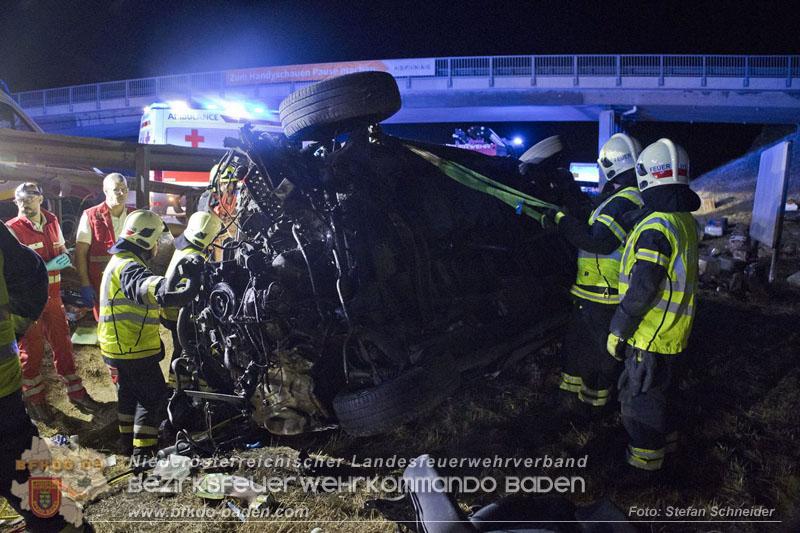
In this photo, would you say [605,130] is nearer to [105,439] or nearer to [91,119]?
[105,439]

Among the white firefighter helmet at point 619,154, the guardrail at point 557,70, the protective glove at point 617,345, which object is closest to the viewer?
the protective glove at point 617,345

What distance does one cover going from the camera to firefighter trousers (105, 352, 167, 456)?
3.68m

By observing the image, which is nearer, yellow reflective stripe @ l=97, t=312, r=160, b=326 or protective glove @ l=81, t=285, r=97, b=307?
yellow reflective stripe @ l=97, t=312, r=160, b=326

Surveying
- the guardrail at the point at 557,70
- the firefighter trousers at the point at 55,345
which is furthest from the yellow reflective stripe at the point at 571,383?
the guardrail at the point at 557,70

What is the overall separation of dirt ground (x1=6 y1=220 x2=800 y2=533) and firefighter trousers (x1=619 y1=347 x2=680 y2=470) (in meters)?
0.14

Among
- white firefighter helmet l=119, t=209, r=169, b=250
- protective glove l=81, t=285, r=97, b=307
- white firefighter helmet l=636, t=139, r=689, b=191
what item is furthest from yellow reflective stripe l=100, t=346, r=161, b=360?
white firefighter helmet l=636, t=139, r=689, b=191

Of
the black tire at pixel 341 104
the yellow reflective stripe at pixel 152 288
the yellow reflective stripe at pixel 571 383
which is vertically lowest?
the yellow reflective stripe at pixel 571 383

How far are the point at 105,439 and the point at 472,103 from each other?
2059 cm

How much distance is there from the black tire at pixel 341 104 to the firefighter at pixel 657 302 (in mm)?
1891

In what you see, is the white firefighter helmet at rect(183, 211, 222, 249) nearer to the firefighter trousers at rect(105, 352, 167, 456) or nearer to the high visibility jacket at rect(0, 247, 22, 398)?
the firefighter trousers at rect(105, 352, 167, 456)

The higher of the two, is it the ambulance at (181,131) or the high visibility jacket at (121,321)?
the ambulance at (181,131)

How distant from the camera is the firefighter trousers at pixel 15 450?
95.0 inches

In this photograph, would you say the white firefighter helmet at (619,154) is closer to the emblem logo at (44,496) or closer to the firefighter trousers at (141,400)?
the firefighter trousers at (141,400)

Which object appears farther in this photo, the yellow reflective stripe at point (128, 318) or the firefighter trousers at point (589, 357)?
the firefighter trousers at point (589, 357)
